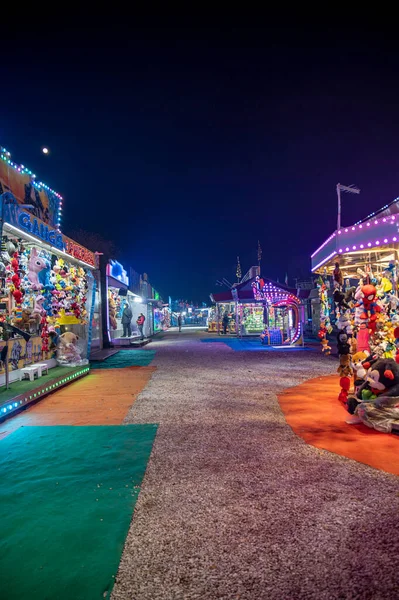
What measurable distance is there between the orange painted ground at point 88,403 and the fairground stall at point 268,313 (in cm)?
1062

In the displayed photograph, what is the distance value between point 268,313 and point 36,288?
580 inches

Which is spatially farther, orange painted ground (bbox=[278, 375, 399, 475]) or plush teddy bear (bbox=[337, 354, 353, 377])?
plush teddy bear (bbox=[337, 354, 353, 377])

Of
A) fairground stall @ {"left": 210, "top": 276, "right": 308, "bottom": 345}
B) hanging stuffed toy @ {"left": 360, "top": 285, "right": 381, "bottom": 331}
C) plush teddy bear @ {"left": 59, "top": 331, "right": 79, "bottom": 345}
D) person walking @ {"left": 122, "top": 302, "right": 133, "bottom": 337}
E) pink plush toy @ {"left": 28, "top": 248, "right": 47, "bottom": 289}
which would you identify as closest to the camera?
hanging stuffed toy @ {"left": 360, "top": 285, "right": 381, "bottom": 331}

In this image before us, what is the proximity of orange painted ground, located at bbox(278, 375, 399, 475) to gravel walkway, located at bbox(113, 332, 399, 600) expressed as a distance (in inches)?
8.0

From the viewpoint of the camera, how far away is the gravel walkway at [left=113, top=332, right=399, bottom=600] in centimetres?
212

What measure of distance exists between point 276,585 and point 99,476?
230 cm

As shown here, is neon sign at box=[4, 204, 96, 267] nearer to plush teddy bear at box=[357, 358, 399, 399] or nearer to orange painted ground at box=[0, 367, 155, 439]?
orange painted ground at box=[0, 367, 155, 439]

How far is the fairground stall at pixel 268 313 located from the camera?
61.8ft

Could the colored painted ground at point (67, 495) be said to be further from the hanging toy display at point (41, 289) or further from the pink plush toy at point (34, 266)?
the pink plush toy at point (34, 266)

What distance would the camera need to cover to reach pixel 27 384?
814 centimetres

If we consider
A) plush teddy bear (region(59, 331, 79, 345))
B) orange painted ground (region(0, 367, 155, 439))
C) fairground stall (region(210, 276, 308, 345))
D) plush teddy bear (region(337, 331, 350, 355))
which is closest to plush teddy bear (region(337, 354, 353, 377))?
plush teddy bear (region(337, 331, 350, 355))

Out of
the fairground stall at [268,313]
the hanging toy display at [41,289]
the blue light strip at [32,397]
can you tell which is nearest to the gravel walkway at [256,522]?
the blue light strip at [32,397]

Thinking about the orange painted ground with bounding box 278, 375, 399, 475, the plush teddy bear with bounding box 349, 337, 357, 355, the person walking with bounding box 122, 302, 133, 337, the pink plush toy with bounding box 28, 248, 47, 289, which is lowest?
the orange painted ground with bounding box 278, 375, 399, 475

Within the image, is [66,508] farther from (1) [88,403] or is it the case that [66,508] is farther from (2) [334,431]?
(1) [88,403]
